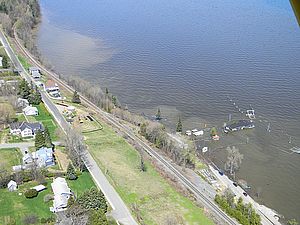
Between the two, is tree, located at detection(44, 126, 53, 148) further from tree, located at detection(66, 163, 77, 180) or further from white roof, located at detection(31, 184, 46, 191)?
white roof, located at detection(31, 184, 46, 191)

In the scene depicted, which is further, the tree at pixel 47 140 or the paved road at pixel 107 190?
the tree at pixel 47 140

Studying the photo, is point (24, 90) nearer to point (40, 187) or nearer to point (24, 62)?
point (24, 62)

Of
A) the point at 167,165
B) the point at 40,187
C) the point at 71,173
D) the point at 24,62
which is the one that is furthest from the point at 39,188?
the point at 24,62

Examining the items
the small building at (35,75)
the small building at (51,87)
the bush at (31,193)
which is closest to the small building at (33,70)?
the small building at (35,75)

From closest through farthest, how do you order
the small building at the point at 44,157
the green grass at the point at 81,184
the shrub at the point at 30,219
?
the shrub at the point at 30,219
the green grass at the point at 81,184
the small building at the point at 44,157

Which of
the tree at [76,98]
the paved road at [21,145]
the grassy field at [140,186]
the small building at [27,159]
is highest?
the tree at [76,98]

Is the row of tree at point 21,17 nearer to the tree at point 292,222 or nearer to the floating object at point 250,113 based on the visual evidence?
the floating object at point 250,113

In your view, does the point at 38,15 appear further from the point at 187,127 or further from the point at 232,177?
the point at 232,177
